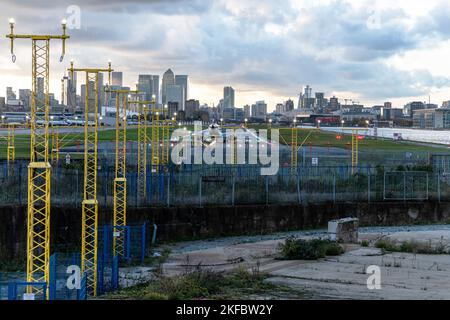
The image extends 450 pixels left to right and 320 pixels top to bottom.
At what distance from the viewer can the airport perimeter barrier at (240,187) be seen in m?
37.2

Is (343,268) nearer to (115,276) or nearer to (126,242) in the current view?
(115,276)

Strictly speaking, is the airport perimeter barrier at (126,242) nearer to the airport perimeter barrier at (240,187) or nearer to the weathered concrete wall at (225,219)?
the weathered concrete wall at (225,219)

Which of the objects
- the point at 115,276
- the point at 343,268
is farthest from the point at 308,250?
the point at 115,276

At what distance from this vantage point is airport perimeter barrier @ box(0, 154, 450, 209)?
122 feet

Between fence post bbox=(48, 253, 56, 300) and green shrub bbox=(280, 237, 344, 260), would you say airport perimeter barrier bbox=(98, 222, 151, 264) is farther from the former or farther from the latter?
fence post bbox=(48, 253, 56, 300)

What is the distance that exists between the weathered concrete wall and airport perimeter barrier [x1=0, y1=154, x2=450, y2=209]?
0.96 metres

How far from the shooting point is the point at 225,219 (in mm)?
37719

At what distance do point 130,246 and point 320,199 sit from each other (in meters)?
15.9

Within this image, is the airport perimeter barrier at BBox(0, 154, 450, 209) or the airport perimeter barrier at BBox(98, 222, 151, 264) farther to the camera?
the airport perimeter barrier at BBox(0, 154, 450, 209)

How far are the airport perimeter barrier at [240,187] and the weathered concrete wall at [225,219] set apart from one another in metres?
0.96

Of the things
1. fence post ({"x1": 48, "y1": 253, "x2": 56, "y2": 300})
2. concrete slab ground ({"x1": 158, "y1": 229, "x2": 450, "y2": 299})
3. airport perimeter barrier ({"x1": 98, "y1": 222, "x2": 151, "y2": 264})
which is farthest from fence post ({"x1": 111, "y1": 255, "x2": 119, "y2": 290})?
fence post ({"x1": 48, "y1": 253, "x2": 56, "y2": 300})

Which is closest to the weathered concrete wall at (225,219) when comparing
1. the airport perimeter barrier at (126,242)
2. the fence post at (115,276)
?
the airport perimeter barrier at (126,242)
